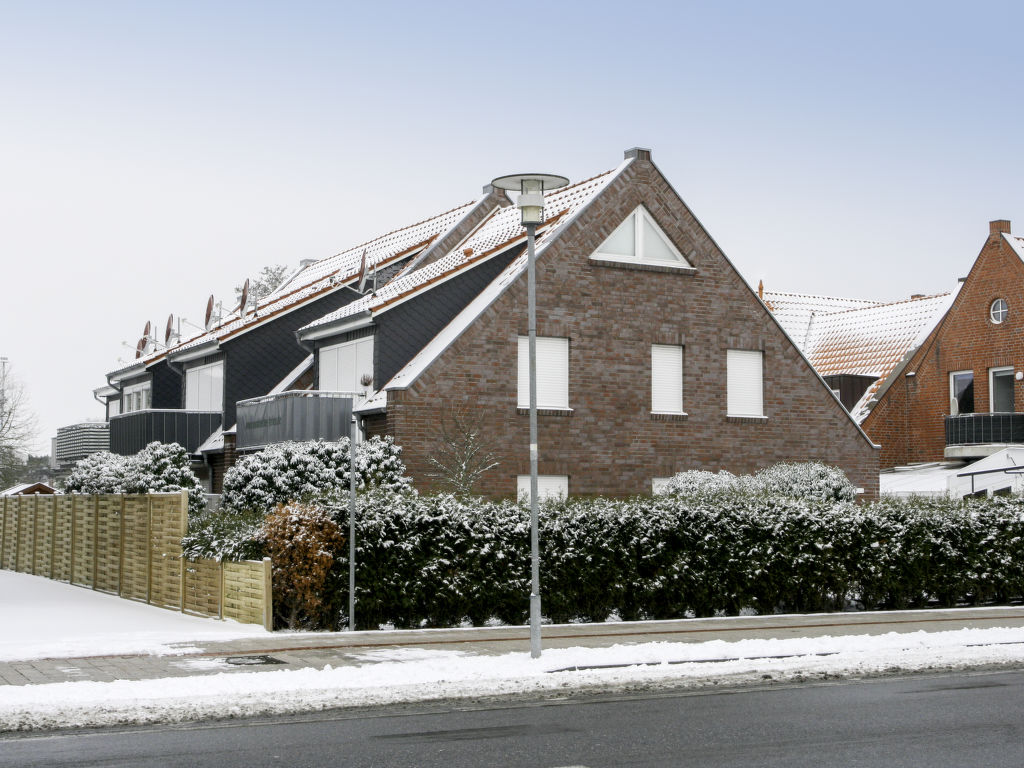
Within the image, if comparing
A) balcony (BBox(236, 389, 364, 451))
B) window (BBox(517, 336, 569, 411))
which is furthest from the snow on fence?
window (BBox(517, 336, 569, 411))

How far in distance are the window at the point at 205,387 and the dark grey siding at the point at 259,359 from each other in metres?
0.60

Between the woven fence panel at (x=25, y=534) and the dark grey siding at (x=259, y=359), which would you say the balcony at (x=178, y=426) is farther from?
Answer: the woven fence panel at (x=25, y=534)

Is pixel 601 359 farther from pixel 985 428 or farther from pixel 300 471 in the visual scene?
pixel 985 428

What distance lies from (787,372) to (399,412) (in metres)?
10.6

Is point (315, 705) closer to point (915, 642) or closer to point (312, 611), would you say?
point (312, 611)

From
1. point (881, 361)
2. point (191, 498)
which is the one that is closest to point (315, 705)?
point (191, 498)

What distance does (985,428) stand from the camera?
36.1m

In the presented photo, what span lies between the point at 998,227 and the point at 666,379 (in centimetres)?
1444

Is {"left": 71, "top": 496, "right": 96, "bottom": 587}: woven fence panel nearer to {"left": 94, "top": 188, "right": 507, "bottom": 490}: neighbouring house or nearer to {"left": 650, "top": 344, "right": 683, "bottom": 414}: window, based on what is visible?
{"left": 94, "top": 188, "right": 507, "bottom": 490}: neighbouring house

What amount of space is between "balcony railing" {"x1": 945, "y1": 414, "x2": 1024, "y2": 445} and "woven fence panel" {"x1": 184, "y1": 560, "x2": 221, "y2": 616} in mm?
24036

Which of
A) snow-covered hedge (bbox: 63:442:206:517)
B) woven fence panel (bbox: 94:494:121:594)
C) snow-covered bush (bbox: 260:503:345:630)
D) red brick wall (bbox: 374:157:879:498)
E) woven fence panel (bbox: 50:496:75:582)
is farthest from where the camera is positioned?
snow-covered hedge (bbox: 63:442:206:517)

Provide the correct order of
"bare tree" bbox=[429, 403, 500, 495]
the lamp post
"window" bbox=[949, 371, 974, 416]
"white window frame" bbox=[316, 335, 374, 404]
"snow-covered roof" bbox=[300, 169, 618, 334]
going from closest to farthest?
the lamp post → "bare tree" bbox=[429, 403, 500, 495] → "white window frame" bbox=[316, 335, 374, 404] → "snow-covered roof" bbox=[300, 169, 618, 334] → "window" bbox=[949, 371, 974, 416]

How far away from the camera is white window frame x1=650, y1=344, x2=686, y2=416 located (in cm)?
2998

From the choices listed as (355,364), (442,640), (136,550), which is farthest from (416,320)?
(442,640)
